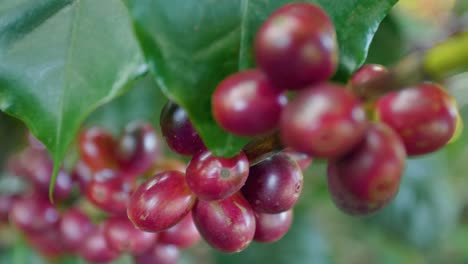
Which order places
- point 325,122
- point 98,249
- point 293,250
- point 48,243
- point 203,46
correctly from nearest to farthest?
point 325,122 < point 203,46 < point 98,249 < point 48,243 < point 293,250

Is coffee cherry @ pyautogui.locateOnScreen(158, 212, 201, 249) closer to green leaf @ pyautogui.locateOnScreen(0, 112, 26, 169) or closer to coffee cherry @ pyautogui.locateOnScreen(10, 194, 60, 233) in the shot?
coffee cherry @ pyautogui.locateOnScreen(10, 194, 60, 233)

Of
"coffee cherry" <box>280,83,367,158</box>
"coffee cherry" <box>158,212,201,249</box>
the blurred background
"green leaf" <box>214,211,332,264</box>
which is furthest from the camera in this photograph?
"green leaf" <box>214,211,332,264</box>

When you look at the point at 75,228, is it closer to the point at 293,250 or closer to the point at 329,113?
the point at 329,113

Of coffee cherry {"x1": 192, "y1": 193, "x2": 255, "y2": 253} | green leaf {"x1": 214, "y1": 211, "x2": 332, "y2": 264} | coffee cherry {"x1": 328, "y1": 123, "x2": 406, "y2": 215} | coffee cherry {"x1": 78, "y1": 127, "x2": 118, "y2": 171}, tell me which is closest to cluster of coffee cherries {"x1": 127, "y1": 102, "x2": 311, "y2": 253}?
coffee cherry {"x1": 192, "y1": 193, "x2": 255, "y2": 253}

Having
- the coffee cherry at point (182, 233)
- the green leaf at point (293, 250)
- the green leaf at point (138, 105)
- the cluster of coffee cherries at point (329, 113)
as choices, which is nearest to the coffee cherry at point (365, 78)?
the cluster of coffee cherries at point (329, 113)

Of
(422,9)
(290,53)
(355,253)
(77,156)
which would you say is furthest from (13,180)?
(355,253)

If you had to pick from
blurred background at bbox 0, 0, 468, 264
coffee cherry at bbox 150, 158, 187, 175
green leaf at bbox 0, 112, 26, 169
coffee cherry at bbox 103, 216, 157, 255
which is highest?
coffee cherry at bbox 103, 216, 157, 255

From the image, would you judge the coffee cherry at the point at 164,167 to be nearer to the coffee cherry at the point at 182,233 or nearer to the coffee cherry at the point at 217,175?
the coffee cherry at the point at 182,233

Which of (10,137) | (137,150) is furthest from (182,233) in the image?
(10,137)
